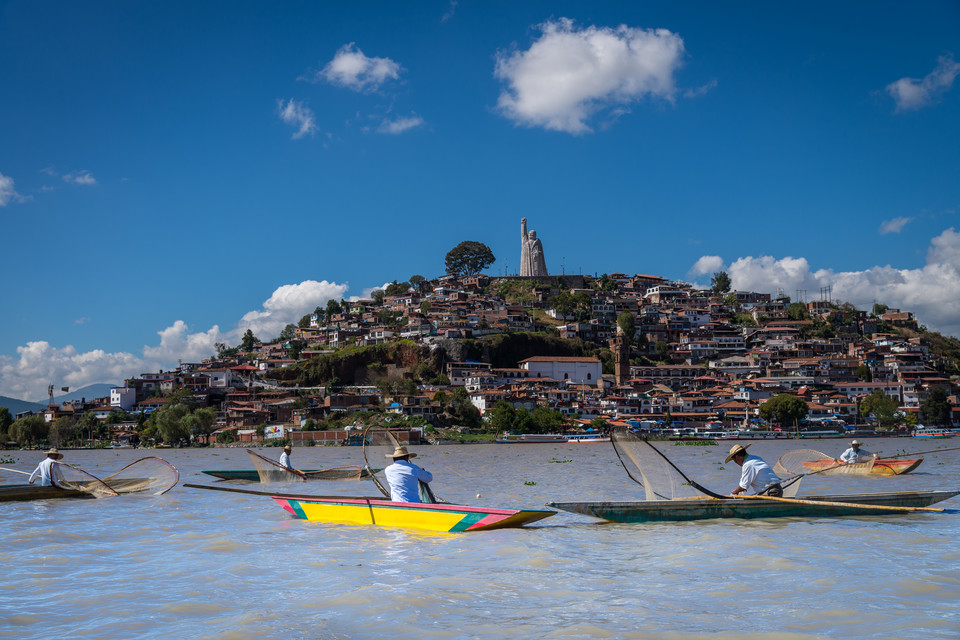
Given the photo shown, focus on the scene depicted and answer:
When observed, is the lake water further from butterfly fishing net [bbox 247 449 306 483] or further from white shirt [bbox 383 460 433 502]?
butterfly fishing net [bbox 247 449 306 483]

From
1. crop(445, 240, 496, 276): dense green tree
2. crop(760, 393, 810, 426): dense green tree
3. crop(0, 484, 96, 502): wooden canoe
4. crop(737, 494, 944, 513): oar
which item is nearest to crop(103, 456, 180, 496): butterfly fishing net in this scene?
crop(0, 484, 96, 502): wooden canoe

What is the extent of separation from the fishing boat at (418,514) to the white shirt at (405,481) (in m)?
0.25

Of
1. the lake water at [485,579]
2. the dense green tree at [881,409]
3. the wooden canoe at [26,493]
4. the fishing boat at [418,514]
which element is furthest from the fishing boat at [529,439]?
the fishing boat at [418,514]

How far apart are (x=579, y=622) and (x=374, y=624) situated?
174cm

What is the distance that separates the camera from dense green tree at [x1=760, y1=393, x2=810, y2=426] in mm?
75875

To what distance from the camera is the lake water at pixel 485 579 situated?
6406 mm

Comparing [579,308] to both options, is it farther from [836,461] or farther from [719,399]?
[836,461]

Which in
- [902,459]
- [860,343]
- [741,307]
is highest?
[741,307]

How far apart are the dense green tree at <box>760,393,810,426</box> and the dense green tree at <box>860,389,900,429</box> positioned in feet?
24.4

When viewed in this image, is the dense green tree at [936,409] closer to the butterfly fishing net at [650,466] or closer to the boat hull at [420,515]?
the butterfly fishing net at [650,466]

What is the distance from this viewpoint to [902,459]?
23031 millimetres

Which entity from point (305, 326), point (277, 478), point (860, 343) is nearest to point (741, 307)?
point (860, 343)

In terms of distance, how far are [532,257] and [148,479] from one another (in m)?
124

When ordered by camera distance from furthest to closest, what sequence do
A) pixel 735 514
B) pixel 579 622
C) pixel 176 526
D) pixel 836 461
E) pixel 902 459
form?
pixel 902 459 → pixel 836 461 → pixel 176 526 → pixel 735 514 → pixel 579 622
